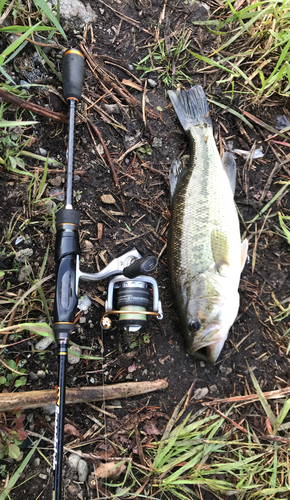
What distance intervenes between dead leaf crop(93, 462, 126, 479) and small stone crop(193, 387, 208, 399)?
0.83m

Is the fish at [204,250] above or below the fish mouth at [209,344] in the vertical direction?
above

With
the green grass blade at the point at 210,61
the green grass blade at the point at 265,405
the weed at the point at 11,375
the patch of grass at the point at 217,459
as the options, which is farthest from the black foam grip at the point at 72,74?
the green grass blade at the point at 265,405

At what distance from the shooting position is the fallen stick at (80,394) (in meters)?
2.30

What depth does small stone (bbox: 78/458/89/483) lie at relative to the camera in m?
2.45

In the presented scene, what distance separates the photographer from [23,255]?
8.87 feet

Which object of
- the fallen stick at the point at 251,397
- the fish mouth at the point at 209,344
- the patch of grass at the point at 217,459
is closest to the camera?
the patch of grass at the point at 217,459

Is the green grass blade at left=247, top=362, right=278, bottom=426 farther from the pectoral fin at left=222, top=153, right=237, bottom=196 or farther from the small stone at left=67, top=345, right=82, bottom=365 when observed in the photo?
the pectoral fin at left=222, top=153, right=237, bottom=196

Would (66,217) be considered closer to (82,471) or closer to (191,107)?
(191,107)

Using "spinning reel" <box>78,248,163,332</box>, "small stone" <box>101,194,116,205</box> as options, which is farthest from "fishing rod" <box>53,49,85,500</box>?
"small stone" <box>101,194,116,205</box>

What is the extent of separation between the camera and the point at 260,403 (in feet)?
9.39

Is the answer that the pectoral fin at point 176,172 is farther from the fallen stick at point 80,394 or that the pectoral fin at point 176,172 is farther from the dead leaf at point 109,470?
the dead leaf at point 109,470

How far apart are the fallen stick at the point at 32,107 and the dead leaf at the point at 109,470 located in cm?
301

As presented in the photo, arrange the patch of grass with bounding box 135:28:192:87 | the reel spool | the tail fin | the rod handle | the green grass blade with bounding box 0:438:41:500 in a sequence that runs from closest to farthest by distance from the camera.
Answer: the rod handle
the green grass blade with bounding box 0:438:41:500
the reel spool
the tail fin
the patch of grass with bounding box 135:28:192:87

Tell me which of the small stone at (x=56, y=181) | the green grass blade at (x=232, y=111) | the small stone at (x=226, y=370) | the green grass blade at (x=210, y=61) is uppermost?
the green grass blade at (x=210, y=61)
